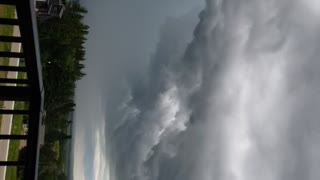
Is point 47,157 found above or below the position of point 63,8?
below

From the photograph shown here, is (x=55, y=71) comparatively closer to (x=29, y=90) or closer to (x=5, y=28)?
(x=5, y=28)

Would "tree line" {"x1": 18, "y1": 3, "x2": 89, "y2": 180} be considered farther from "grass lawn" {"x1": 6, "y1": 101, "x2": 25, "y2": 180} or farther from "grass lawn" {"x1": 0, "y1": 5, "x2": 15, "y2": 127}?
"grass lawn" {"x1": 6, "y1": 101, "x2": 25, "y2": 180}

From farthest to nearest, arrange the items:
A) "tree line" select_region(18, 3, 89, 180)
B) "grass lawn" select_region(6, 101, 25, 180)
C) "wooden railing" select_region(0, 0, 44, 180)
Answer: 1. "tree line" select_region(18, 3, 89, 180)
2. "grass lawn" select_region(6, 101, 25, 180)
3. "wooden railing" select_region(0, 0, 44, 180)

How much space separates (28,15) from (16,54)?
1284 millimetres

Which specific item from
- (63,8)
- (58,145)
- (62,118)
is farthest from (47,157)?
(58,145)

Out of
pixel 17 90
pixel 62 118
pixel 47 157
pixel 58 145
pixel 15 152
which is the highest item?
pixel 58 145

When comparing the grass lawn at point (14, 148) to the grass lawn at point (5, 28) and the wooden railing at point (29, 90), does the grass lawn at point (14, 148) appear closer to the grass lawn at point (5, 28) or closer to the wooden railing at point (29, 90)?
the grass lawn at point (5, 28)

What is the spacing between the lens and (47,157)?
82.9 metres

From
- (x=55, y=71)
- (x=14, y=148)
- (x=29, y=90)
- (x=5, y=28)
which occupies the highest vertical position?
(x=55, y=71)

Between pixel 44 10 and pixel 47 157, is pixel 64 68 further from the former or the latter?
pixel 47 157

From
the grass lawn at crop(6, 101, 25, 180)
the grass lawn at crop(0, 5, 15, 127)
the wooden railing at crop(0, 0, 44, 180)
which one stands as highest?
the grass lawn at crop(0, 5, 15, 127)

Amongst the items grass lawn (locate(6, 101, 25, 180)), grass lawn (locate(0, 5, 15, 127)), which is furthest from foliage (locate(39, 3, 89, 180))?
grass lawn (locate(6, 101, 25, 180))

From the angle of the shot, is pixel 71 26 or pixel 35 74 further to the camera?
pixel 71 26

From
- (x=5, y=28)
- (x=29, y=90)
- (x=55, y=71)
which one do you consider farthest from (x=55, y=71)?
(x=29, y=90)
